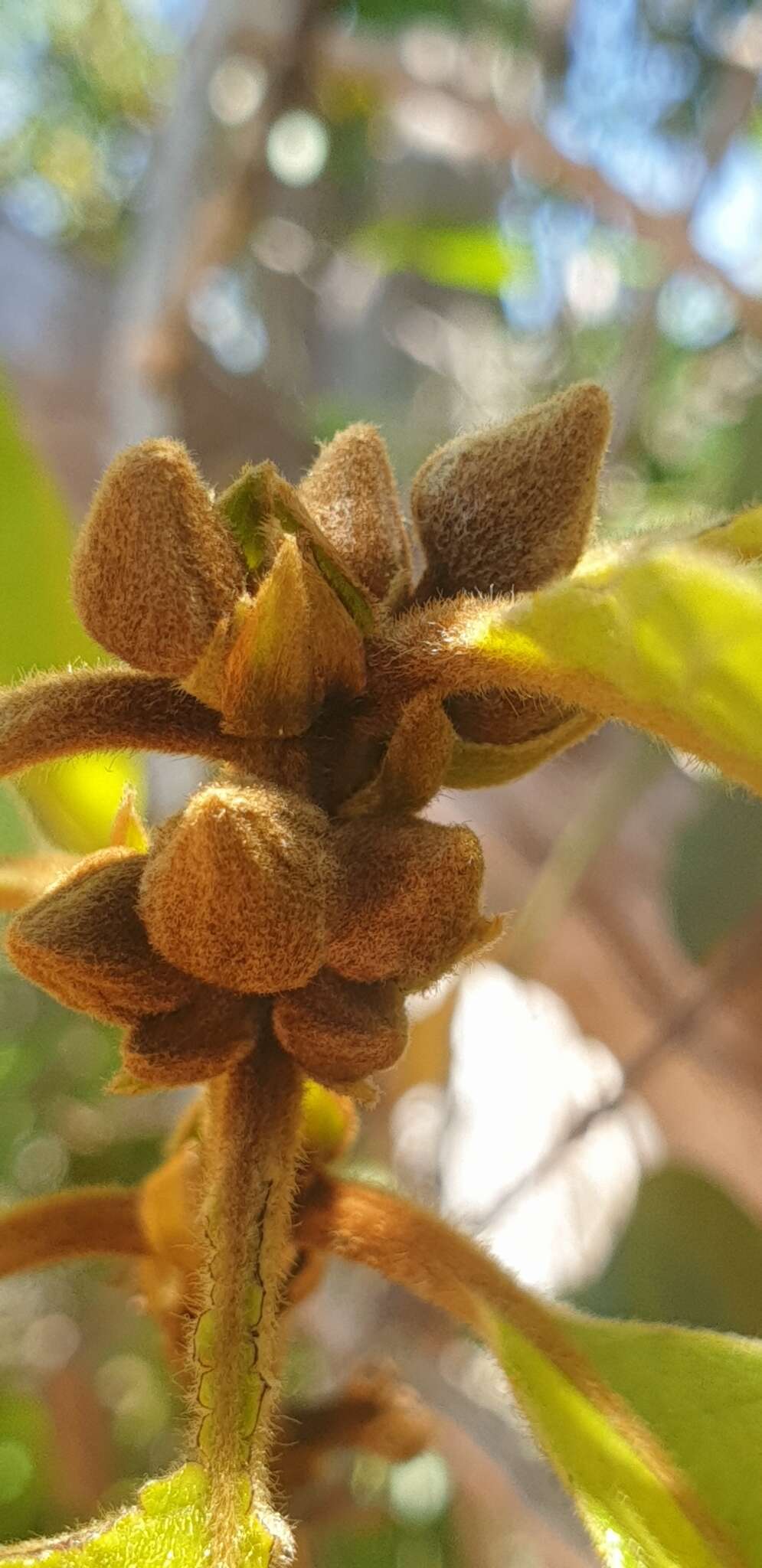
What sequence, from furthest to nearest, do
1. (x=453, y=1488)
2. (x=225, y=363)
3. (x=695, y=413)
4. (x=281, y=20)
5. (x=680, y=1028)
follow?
1. (x=695, y=413)
2. (x=225, y=363)
3. (x=281, y=20)
4. (x=680, y=1028)
5. (x=453, y=1488)

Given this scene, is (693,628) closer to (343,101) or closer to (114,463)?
(114,463)

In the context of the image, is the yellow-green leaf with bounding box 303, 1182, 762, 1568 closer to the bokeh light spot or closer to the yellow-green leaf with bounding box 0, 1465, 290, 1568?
the yellow-green leaf with bounding box 0, 1465, 290, 1568

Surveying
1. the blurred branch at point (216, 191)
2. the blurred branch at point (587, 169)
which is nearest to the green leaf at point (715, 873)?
the blurred branch at point (587, 169)

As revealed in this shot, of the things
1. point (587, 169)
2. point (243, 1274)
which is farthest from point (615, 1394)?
point (587, 169)

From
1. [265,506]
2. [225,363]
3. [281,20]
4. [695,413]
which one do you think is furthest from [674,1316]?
[695,413]

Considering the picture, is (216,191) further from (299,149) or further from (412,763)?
(412,763)

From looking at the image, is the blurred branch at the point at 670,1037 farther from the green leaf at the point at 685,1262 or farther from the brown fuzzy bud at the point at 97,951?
the brown fuzzy bud at the point at 97,951
